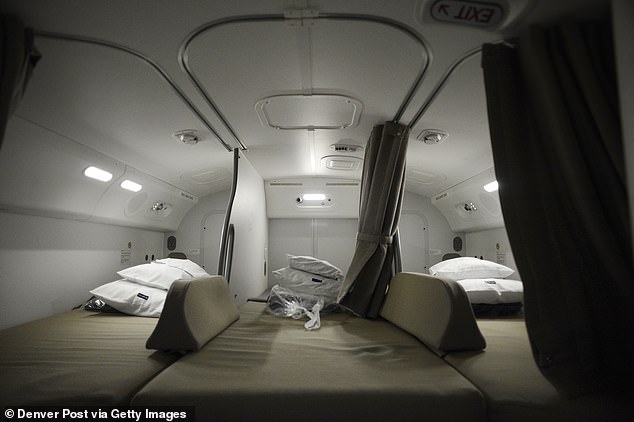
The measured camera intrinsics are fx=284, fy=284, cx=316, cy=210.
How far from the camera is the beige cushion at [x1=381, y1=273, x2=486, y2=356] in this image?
140cm

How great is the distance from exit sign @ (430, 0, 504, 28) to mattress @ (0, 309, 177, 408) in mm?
1952

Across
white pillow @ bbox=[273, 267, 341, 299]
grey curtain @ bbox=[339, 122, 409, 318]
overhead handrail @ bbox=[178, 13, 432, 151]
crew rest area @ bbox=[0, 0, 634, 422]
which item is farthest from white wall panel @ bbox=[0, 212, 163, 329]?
grey curtain @ bbox=[339, 122, 409, 318]

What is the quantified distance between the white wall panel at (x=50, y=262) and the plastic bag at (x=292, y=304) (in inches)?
80.5

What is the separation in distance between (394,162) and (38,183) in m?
2.98

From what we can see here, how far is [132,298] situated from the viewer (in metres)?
2.66

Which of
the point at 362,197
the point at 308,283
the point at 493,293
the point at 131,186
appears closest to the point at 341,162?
the point at 362,197

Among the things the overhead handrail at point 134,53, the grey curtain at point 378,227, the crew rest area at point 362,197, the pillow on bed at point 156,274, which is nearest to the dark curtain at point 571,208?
the crew rest area at point 362,197

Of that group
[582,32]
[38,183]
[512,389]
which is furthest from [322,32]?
[38,183]

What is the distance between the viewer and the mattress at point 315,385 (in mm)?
1010

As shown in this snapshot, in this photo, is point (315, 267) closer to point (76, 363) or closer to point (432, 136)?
point (432, 136)

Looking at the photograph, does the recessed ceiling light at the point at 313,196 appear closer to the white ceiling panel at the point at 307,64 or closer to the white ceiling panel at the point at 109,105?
the white ceiling panel at the point at 109,105

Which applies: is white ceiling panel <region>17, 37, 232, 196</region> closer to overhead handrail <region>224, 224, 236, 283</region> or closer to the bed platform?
overhead handrail <region>224, 224, 236, 283</region>

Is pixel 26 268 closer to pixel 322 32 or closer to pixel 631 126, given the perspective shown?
pixel 322 32

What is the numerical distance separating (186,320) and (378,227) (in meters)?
1.67
